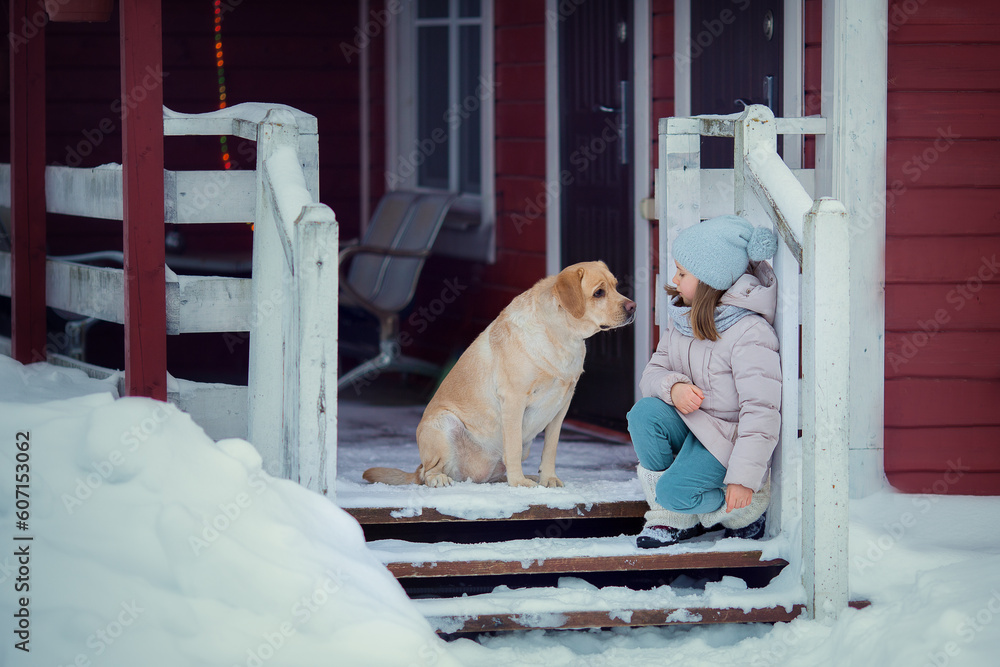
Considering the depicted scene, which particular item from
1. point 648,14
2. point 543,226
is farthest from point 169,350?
point 648,14

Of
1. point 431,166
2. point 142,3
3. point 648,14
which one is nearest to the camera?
point 142,3

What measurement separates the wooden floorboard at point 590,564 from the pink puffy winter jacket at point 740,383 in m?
0.23

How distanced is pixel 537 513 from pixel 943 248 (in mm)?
1721

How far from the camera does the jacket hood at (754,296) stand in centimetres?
324

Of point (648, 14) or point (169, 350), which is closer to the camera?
point (648, 14)

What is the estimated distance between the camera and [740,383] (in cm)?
317

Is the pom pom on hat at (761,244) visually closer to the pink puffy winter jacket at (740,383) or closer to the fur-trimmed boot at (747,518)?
the pink puffy winter jacket at (740,383)

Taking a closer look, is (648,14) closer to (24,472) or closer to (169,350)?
(24,472)

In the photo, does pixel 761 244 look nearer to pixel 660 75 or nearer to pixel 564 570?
pixel 564 570

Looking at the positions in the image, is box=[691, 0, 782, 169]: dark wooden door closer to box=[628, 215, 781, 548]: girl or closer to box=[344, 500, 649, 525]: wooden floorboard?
box=[628, 215, 781, 548]: girl

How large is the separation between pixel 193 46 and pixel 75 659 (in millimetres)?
5921

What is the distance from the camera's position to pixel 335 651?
2430mm

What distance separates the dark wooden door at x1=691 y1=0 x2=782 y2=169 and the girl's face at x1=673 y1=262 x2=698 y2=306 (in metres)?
1.22

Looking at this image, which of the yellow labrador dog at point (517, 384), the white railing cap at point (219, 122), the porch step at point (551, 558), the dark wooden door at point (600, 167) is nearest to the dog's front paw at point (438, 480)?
the yellow labrador dog at point (517, 384)
